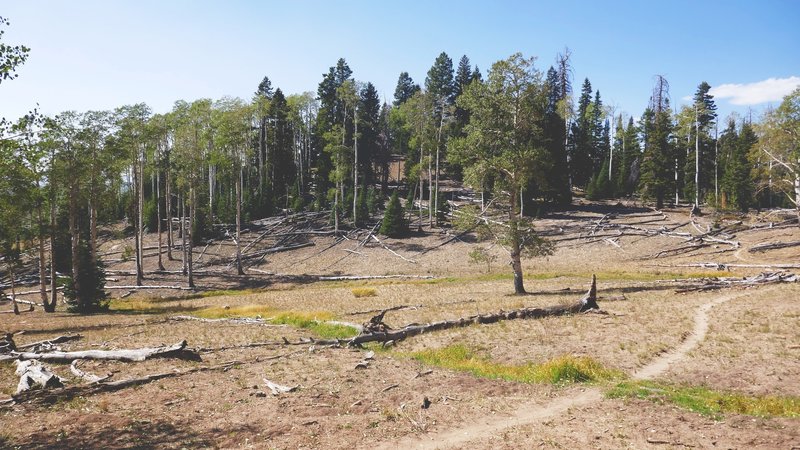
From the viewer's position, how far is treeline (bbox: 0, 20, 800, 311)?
26359 mm

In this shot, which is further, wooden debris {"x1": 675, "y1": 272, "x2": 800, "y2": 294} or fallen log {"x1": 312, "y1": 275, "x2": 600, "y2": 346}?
wooden debris {"x1": 675, "y1": 272, "x2": 800, "y2": 294}

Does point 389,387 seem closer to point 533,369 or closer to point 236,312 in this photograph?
point 533,369

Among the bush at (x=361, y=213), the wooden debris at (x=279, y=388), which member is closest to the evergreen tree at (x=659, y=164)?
the bush at (x=361, y=213)

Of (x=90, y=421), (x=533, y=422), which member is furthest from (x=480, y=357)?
(x=90, y=421)

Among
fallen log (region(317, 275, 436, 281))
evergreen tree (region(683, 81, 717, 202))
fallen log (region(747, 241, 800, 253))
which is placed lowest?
fallen log (region(317, 275, 436, 281))

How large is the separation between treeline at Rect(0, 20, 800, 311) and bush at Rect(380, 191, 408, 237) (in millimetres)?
3498

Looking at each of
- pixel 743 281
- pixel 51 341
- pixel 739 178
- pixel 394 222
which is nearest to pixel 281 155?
pixel 394 222

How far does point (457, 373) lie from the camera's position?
525 inches

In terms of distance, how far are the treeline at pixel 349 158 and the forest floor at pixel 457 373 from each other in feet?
24.8

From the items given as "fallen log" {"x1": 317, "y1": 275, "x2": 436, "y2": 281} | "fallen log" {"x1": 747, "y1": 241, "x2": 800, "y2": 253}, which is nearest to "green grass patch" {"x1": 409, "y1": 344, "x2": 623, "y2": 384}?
"fallen log" {"x1": 317, "y1": 275, "x2": 436, "y2": 281}

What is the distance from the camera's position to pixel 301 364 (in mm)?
14836

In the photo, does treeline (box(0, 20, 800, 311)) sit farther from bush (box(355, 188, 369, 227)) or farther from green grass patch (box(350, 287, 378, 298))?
green grass patch (box(350, 287, 378, 298))

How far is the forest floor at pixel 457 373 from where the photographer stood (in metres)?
9.06

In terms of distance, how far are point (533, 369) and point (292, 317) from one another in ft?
45.1
